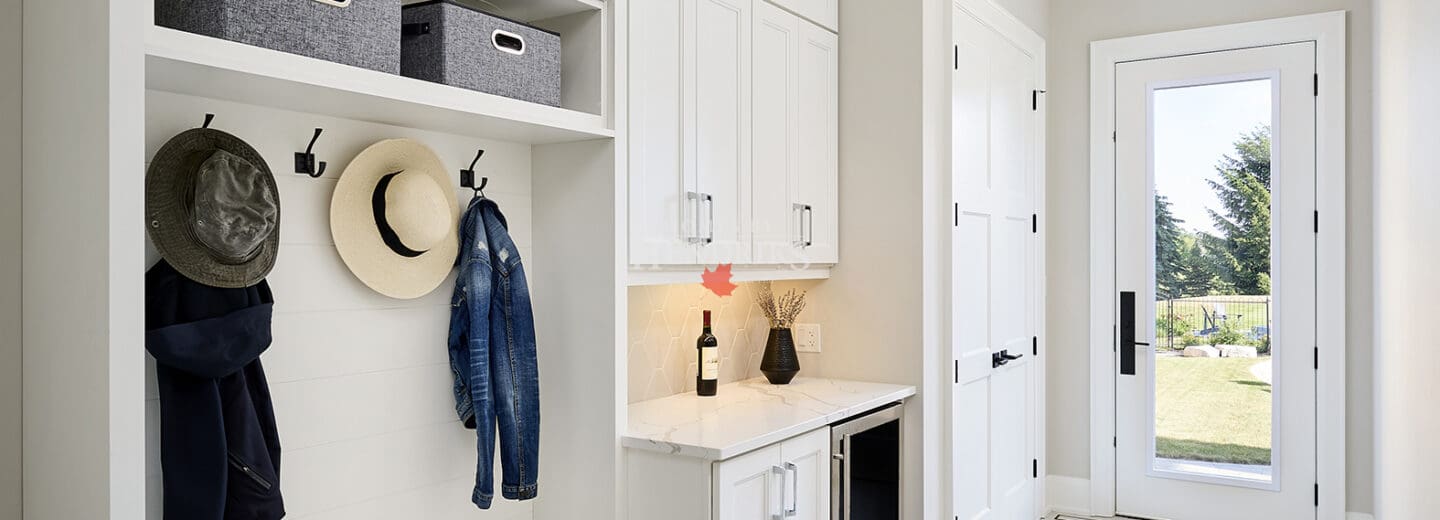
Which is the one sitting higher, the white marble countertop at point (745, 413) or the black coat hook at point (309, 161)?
the black coat hook at point (309, 161)

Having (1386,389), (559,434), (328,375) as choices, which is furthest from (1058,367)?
(328,375)

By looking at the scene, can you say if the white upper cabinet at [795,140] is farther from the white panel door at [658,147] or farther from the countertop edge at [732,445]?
the countertop edge at [732,445]

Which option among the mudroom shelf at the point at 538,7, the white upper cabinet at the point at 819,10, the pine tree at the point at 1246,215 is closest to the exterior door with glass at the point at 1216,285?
the pine tree at the point at 1246,215

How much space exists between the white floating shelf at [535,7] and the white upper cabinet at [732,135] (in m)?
0.15

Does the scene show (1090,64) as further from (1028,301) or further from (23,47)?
(23,47)

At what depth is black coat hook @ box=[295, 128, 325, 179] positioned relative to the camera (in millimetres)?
1851

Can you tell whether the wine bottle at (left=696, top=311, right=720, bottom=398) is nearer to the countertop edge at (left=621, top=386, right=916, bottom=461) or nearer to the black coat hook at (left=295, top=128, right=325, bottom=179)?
the countertop edge at (left=621, top=386, right=916, bottom=461)

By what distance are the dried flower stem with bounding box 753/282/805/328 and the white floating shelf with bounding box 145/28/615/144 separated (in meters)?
1.14

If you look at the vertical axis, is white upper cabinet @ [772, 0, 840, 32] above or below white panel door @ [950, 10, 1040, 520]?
above

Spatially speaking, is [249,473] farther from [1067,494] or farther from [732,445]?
[1067,494]

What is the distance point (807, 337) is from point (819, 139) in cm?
72

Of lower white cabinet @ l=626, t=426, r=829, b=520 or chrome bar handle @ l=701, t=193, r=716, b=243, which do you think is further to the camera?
chrome bar handle @ l=701, t=193, r=716, b=243

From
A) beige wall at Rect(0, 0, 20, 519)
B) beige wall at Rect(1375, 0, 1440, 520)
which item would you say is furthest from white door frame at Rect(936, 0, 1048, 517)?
beige wall at Rect(0, 0, 20, 519)

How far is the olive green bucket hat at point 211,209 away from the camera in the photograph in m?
1.58
